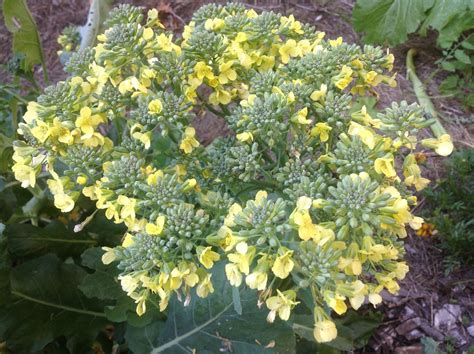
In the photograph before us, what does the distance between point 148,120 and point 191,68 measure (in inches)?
6.1

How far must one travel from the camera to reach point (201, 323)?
64.3 inches

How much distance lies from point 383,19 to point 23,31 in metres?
1.58

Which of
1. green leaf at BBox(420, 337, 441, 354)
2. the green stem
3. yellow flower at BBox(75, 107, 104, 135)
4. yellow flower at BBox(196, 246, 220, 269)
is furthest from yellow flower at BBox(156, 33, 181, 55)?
the green stem

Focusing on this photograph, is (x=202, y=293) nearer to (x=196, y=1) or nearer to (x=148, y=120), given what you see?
(x=148, y=120)

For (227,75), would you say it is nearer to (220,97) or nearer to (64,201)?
(220,97)

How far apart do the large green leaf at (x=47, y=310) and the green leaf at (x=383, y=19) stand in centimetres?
168

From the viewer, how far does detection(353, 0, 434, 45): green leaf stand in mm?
2569

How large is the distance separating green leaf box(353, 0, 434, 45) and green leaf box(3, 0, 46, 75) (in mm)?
1418

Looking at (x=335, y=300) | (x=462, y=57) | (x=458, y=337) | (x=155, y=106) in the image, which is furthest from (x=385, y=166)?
(x=462, y=57)

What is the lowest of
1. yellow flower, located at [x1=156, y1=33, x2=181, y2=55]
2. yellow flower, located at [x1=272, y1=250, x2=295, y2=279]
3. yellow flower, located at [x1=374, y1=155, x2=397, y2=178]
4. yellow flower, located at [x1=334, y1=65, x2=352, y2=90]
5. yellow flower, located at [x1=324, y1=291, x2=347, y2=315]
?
yellow flower, located at [x1=324, y1=291, x2=347, y2=315]

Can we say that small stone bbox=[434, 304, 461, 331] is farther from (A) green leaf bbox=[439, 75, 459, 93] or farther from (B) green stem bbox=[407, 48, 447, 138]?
(A) green leaf bbox=[439, 75, 459, 93]

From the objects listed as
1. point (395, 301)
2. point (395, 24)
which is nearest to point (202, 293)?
point (395, 301)

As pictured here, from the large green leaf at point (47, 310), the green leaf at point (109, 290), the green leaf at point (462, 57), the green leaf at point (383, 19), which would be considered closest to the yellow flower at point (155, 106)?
the green leaf at point (109, 290)

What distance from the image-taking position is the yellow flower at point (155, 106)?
46.1 inches
